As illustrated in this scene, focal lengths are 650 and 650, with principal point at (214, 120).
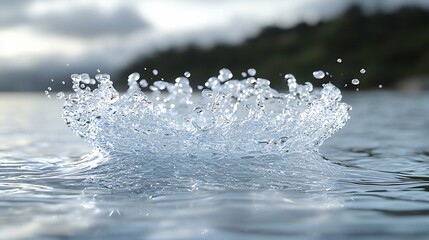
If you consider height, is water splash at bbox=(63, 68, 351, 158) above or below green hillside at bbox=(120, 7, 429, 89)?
below

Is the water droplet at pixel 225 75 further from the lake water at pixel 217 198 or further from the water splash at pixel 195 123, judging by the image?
the lake water at pixel 217 198

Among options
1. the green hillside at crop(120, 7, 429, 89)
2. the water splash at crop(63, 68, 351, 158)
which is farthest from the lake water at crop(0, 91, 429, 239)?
the green hillside at crop(120, 7, 429, 89)

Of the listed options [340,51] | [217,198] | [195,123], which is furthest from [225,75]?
[340,51]

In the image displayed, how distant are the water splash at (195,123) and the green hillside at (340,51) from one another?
112 m

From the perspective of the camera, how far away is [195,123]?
943 centimetres

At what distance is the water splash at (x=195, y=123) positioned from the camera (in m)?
9.35

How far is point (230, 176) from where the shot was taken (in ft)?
24.8

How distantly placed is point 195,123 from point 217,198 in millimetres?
3378

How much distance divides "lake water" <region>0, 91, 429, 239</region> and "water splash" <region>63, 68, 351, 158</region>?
0.39m

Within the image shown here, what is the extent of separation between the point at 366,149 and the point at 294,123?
3.34m

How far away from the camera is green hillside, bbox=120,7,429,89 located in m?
140

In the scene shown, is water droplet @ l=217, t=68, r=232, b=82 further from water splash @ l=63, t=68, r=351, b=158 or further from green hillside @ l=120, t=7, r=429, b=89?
green hillside @ l=120, t=7, r=429, b=89

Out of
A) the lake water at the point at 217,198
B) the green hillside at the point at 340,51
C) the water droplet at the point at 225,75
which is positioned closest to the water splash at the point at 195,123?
the water droplet at the point at 225,75

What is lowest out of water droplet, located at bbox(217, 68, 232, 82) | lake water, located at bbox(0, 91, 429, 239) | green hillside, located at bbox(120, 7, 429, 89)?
lake water, located at bbox(0, 91, 429, 239)
